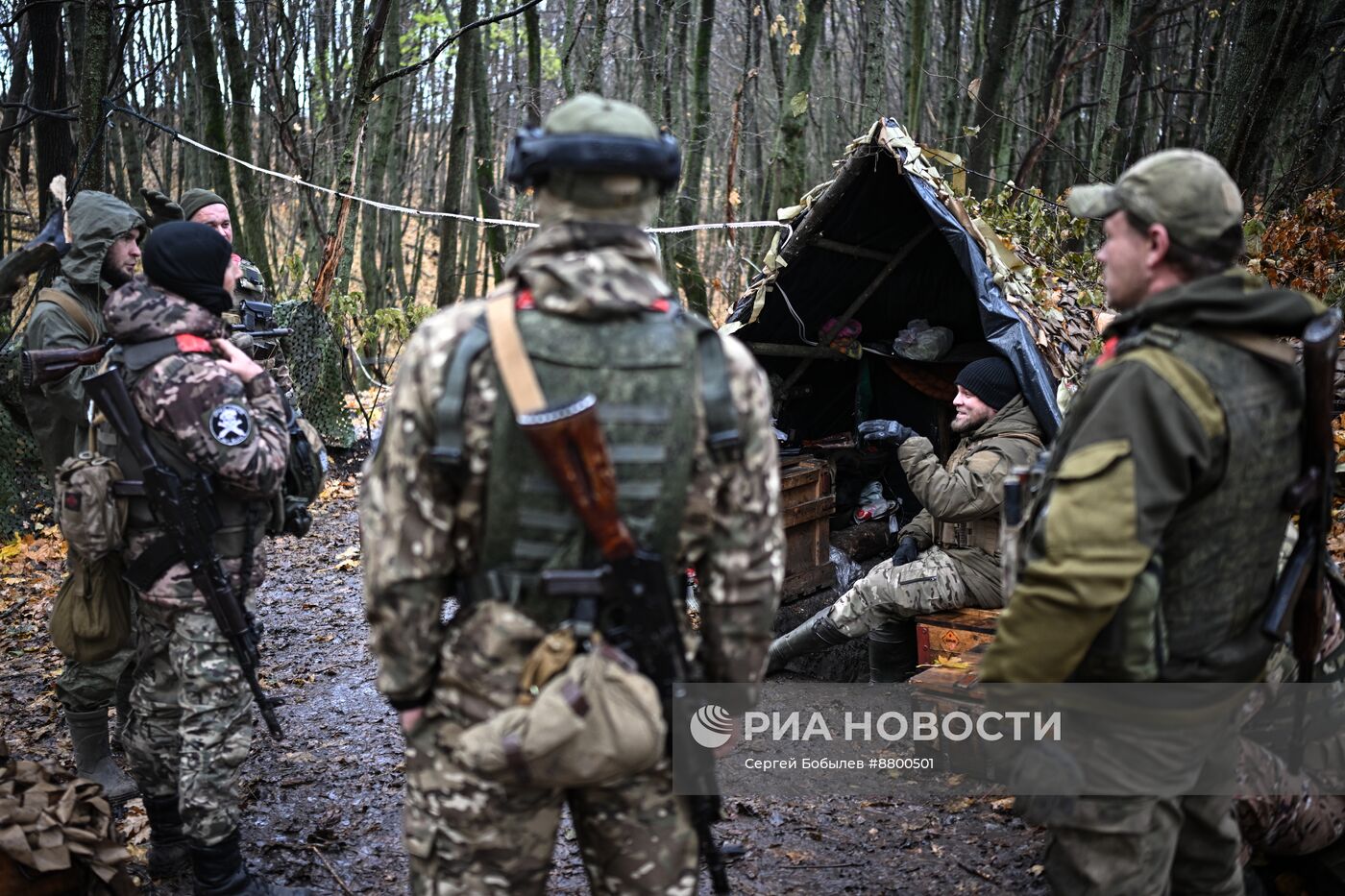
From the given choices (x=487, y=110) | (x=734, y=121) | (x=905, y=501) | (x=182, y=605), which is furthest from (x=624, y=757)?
(x=487, y=110)

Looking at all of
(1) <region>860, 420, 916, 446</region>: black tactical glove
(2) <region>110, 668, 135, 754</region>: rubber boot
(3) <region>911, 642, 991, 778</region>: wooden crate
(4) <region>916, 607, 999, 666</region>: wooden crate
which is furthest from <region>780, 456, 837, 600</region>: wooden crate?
(2) <region>110, 668, 135, 754</region>: rubber boot

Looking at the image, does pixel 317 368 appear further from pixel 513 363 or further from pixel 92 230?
pixel 513 363

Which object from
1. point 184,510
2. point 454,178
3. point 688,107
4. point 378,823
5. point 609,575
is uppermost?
point 688,107

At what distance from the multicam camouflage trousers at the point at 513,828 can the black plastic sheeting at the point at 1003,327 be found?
323cm

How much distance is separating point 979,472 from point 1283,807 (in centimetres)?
195

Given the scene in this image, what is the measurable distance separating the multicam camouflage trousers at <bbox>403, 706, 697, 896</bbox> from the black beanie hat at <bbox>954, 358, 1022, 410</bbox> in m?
3.28

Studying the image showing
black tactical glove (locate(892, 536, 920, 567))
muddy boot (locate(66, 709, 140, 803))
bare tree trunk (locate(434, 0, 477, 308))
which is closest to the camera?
muddy boot (locate(66, 709, 140, 803))

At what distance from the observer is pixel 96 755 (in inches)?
172

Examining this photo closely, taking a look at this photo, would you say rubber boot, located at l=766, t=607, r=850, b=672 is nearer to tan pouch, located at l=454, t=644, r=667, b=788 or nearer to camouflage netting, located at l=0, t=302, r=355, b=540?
tan pouch, located at l=454, t=644, r=667, b=788

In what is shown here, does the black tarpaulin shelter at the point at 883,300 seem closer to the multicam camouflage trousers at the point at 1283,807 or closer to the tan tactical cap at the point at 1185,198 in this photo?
the multicam camouflage trousers at the point at 1283,807

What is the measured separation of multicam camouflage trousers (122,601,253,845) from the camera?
346 cm

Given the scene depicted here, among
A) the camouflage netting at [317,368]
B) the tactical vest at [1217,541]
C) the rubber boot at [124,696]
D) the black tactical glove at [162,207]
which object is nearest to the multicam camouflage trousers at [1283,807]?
the tactical vest at [1217,541]

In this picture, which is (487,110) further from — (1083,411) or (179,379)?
(1083,411)

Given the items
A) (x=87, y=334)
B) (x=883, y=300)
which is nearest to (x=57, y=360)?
(x=87, y=334)
